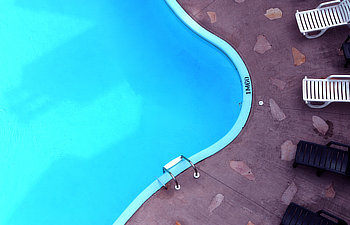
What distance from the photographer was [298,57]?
8.02m

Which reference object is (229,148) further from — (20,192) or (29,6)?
(29,6)

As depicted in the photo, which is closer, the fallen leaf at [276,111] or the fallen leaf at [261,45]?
the fallen leaf at [276,111]

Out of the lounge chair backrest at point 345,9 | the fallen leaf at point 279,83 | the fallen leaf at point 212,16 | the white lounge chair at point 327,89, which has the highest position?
the fallen leaf at point 212,16

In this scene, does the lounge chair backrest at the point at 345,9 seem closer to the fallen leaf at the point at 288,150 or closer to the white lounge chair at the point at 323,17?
the white lounge chair at the point at 323,17

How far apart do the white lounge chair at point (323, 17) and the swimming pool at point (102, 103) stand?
6.17 feet

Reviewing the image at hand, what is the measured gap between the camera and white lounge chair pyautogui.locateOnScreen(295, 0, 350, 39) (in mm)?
7613

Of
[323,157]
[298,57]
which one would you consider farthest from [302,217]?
[298,57]

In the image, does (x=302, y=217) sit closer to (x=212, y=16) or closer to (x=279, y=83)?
(x=279, y=83)

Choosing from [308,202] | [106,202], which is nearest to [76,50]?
[106,202]

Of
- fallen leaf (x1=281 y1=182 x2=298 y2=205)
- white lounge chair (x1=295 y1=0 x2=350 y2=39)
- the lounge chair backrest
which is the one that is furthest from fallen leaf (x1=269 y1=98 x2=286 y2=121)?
the lounge chair backrest

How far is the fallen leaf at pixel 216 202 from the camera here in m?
6.71

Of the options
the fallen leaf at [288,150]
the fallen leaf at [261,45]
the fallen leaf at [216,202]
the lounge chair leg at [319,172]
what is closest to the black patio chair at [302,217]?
the lounge chair leg at [319,172]

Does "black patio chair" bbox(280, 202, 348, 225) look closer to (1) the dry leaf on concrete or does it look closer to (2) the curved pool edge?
(2) the curved pool edge

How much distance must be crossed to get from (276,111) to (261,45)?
1.95 m
